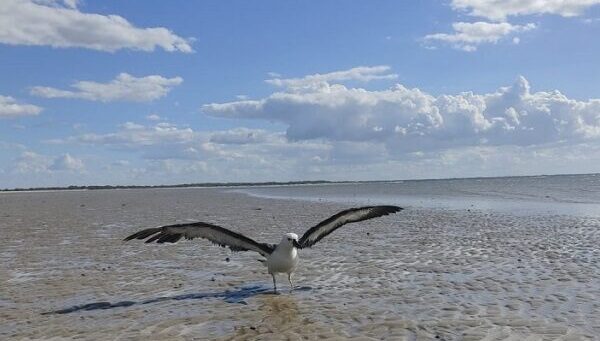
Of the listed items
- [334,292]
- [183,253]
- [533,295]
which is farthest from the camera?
[183,253]

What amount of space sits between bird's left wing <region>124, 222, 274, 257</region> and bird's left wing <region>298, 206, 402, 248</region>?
2.65ft

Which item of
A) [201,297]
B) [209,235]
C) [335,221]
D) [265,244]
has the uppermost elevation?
[335,221]

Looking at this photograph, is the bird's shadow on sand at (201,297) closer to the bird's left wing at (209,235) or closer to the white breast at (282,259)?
the white breast at (282,259)

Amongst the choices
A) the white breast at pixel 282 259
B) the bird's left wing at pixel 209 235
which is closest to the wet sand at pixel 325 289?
the white breast at pixel 282 259

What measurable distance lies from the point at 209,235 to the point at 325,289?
2.73 metres

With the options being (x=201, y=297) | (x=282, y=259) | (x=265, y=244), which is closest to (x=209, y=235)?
(x=265, y=244)

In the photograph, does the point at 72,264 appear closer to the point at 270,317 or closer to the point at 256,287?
the point at 256,287

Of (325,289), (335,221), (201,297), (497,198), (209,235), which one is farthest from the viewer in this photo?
(497,198)

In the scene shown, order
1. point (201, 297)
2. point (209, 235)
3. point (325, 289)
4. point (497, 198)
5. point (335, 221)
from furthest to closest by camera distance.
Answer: point (497, 198), point (335, 221), point (209, 235), point (325, 289), point (201, 297)

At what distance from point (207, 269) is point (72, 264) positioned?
12.6 ft

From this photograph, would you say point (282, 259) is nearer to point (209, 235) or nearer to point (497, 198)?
point (209, 235)

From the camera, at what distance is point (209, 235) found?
42.1ft

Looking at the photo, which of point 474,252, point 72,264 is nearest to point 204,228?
point 72,264

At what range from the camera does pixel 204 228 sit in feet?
41.0
